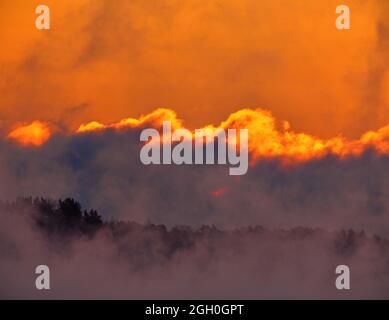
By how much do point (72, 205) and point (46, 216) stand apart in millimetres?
1847

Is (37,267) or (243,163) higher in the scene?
(243,163)

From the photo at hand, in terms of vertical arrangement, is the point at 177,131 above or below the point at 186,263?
above
